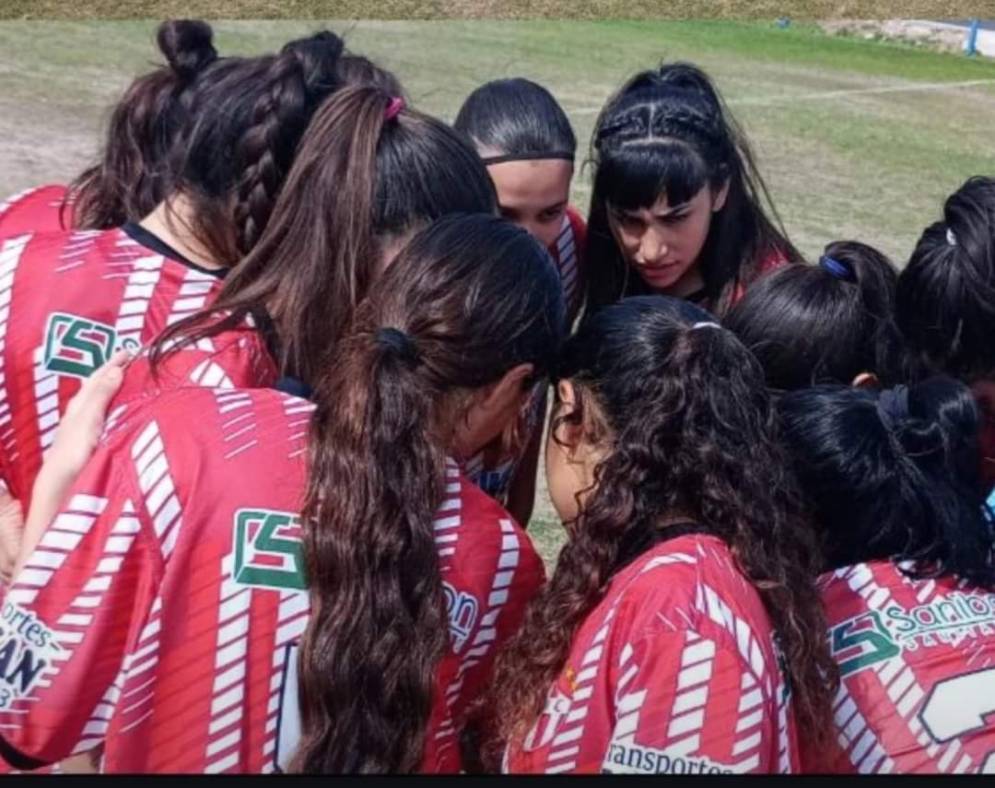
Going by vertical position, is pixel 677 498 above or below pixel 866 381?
above

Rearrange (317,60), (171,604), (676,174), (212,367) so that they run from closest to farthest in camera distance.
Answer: (171,604)
(212,367)
(317,60)
(676,174)

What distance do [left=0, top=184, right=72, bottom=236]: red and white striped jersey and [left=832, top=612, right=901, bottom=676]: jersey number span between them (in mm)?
1414

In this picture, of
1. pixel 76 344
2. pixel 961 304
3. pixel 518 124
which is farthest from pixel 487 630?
pixel 518 124

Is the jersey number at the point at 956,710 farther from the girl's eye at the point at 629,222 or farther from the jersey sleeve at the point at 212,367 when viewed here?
the girl's eye at the point at 629,222

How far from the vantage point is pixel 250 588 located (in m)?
1.48

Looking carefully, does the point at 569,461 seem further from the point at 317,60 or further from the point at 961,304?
the point at 961,304

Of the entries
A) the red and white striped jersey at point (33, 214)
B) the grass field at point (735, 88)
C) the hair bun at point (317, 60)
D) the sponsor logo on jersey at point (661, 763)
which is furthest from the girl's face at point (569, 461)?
the grass field at point (735, 88)

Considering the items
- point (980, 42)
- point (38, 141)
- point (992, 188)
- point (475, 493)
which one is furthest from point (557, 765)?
point (980, 42)

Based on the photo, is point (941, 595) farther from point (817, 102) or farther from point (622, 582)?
point (817, 102)

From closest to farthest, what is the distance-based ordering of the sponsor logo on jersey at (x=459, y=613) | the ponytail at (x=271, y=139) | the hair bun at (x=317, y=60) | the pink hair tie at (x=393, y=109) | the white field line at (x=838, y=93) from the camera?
the sponsor logo on jersey at (x=459, y=613) < the pink hair tie at (x=393, y=109) < the ponytail at (x=271, y=139) < the hair bun at (x=317, y=60) < the white field line at (x=838, y=93)

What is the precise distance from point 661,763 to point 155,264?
98 cm

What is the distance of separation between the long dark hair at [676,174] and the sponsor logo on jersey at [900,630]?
1087mm

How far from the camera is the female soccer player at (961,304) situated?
94.2 inches

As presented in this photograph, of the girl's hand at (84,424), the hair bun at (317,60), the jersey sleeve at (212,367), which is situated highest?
the hair bun at (317,60)
